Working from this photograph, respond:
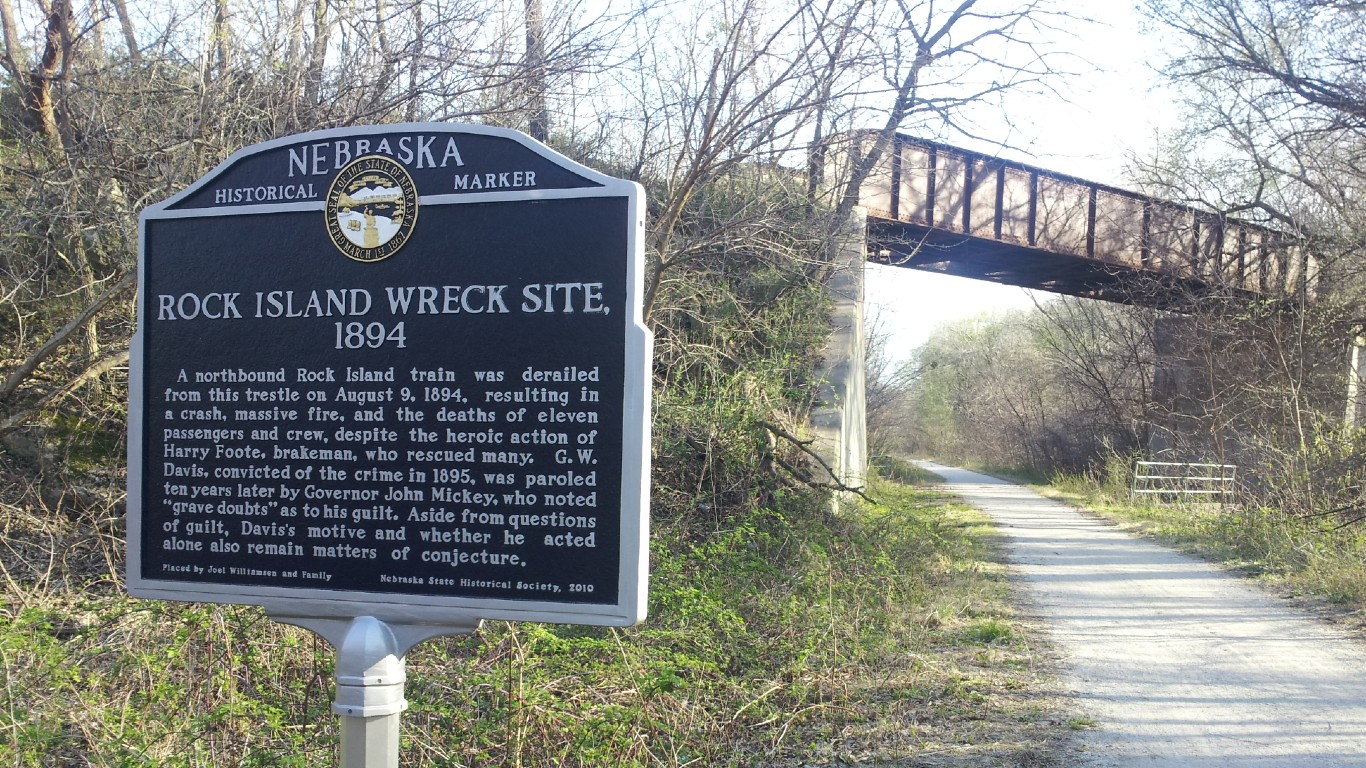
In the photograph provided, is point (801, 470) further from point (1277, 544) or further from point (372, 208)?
point (372, 208)

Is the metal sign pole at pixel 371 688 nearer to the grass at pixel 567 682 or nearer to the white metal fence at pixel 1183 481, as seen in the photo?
the grass at pixel 567 682

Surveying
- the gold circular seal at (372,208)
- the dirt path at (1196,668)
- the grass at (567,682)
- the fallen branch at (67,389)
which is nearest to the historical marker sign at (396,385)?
the gold circular seal at (372,208)

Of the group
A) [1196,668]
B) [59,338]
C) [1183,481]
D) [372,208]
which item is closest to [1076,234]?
[1183,481]

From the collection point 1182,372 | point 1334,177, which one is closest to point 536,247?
point 1334,177

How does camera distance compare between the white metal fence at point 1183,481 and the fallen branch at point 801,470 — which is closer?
the fallen branch at point 801,470

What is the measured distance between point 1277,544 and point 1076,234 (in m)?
11.0

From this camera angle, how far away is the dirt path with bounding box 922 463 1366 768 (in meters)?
5.44

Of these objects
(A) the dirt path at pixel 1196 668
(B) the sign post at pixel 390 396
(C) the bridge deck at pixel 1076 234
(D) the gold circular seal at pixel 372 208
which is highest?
(C) the bridge deck at pixel 1076 234

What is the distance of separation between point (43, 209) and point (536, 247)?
6915 mm

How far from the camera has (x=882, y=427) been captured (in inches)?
1364

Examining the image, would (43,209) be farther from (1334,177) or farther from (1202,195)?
(1202,195)

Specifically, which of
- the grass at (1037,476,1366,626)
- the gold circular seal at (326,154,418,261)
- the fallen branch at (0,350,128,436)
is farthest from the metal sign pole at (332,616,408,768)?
the grass at (1037,476,1366,626)

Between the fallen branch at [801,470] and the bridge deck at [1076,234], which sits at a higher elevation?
the bridge deck at [1076,234]

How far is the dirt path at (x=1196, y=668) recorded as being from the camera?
5441 millimetres
